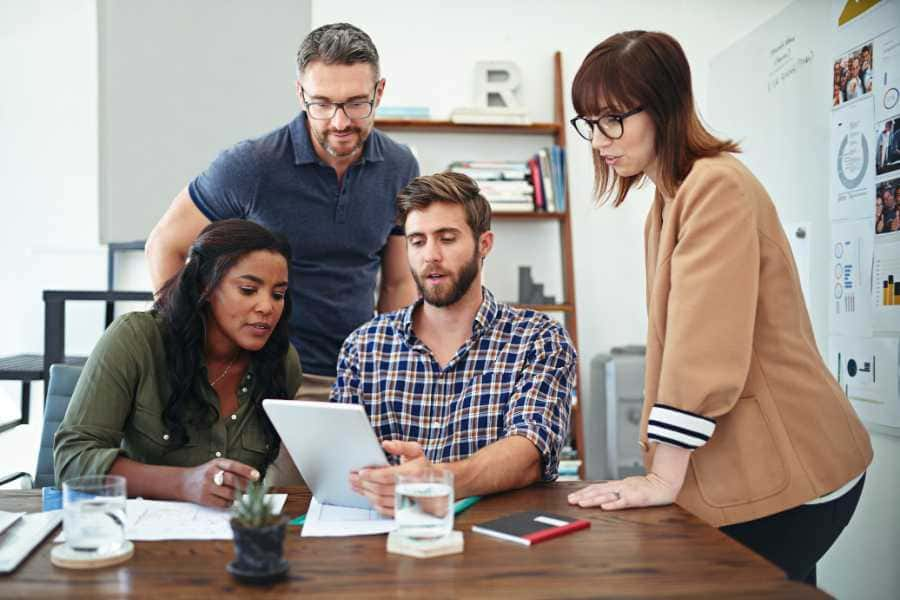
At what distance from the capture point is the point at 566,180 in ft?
14.6

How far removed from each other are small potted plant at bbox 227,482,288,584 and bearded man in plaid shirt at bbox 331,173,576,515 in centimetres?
59

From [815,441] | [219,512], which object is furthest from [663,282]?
[219,512]

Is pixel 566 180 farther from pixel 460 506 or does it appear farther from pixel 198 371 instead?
pixel 460 506

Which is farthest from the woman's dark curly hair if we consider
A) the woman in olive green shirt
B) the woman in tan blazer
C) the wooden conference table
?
the woman in tan blazer

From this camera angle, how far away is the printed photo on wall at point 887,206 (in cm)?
232

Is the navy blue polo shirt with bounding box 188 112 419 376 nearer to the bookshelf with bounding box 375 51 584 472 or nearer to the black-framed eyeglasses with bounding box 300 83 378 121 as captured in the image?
the black-framed eyeglasses with bounding box 300 83 378 121

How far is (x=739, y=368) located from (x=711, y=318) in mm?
87

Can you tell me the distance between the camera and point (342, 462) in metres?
1.49

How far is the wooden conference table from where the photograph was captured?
3.74 feet

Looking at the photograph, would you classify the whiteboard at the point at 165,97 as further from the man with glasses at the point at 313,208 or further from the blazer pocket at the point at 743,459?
the blazer pocket at the point at 743,459

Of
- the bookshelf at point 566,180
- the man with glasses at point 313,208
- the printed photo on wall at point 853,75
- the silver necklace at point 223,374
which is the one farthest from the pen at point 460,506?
the bookshelf at point 566,180

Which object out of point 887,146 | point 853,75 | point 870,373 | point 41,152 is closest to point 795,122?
point 853,75

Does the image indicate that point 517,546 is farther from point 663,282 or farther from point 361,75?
point 361,75

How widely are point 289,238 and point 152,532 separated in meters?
1.00
